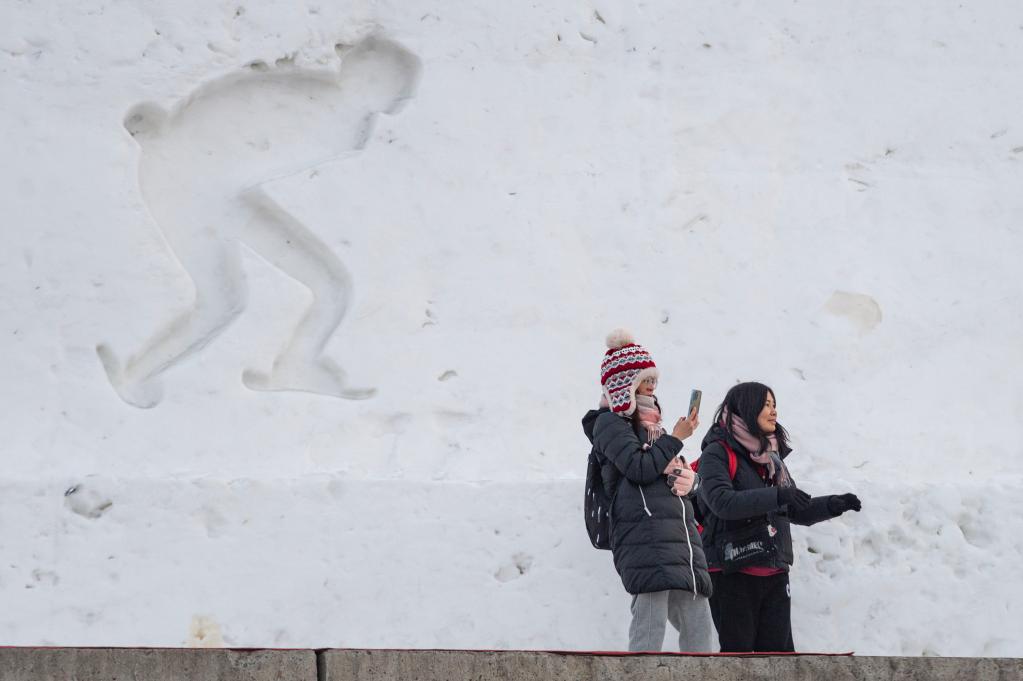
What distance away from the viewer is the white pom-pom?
5.50 metres

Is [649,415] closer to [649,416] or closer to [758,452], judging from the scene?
[649,416]

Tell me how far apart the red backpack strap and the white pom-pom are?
519 mm

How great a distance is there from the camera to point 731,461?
5480mm

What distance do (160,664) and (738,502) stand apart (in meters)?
2.13

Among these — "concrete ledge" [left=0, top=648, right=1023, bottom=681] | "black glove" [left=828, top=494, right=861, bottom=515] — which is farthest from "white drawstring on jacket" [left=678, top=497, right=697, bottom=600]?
"concrete ledge" [left=0, top=648, right=1023, bottom=681]

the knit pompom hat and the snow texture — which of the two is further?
the snow texture

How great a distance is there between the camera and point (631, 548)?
5207 millimetres

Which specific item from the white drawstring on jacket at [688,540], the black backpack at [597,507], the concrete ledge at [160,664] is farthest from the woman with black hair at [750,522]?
the concrete ledge at [160,664]

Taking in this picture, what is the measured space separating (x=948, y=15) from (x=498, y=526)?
3793mm

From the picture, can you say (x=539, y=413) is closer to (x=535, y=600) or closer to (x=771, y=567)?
(x=535, y=600)

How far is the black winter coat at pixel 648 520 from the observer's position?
5148 mm

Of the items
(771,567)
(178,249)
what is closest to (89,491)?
(178,249)

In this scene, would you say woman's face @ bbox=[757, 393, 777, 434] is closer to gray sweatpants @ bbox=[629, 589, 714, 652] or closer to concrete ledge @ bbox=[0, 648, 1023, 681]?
gray sweatpants @ bbox=[629, 589, 714, 652]

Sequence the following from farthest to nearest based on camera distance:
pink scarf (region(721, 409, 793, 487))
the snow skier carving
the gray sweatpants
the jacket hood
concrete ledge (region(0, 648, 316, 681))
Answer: the snow skier carving
pink scarf (region(721, 409, 793, 487))
the jacket hood
the gray sweatpants
concrete ledge (region(0, 648, 316, 681))
